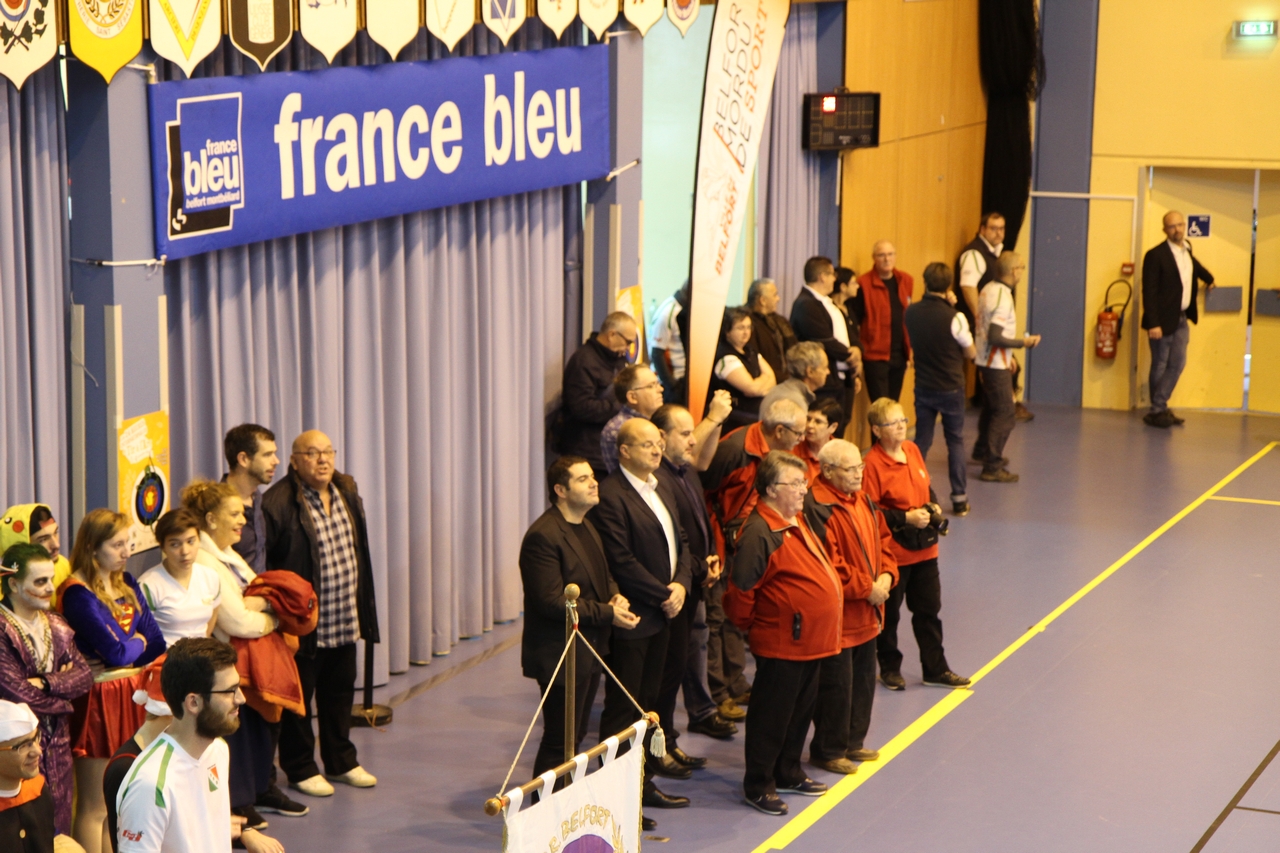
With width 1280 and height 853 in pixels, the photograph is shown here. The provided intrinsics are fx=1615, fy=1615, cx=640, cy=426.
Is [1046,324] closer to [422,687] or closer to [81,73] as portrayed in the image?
[422,687]

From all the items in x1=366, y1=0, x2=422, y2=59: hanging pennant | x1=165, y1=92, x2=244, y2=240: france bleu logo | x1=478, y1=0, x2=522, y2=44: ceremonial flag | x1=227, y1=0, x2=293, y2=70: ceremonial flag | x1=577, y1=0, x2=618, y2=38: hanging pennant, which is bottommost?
x1=165, y1=92, x2=244, y2=240: france bleu logo

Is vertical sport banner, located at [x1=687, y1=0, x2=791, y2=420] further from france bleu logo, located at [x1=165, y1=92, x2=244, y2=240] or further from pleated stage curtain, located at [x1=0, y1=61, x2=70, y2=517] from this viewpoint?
pleated stage curtain, located at [x1=0, y1=61, x2=70, y2=517]

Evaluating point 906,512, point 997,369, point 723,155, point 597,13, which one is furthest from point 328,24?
point 997,369

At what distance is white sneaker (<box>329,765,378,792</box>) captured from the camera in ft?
20.6

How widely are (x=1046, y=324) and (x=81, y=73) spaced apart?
11038 mm

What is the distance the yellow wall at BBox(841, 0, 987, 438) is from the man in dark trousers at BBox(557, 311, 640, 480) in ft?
12.6

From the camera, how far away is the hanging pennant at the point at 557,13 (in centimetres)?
783

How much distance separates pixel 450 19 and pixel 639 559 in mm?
2705

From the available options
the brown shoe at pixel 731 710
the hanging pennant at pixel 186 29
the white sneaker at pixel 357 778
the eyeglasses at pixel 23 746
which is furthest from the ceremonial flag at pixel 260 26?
the brown shoe at pixel 731 710

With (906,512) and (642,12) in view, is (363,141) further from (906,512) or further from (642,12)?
(906,512)

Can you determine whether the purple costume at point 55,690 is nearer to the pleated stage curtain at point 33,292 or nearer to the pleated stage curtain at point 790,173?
the pleated stage curtain at point 33,292

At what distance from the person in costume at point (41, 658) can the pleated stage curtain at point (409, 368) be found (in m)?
1.46

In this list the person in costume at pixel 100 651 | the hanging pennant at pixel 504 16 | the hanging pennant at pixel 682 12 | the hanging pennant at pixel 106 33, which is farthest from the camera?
the hanging pennant at pixel 682 12

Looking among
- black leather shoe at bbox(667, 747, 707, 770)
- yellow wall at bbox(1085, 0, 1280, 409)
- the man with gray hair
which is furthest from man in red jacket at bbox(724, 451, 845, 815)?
yellow wall at bbox(1085, 0, 1280, 409)
